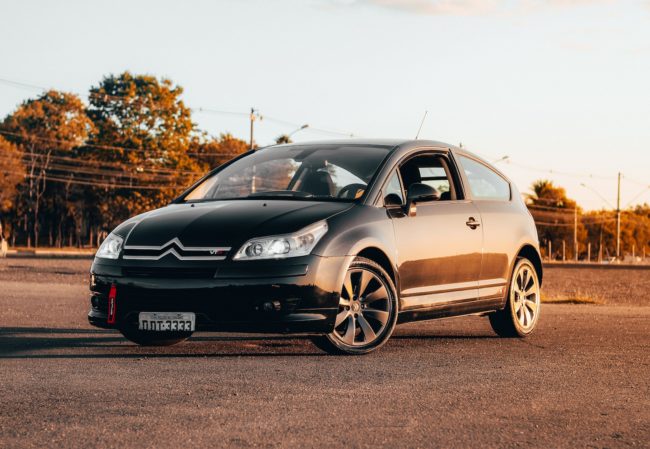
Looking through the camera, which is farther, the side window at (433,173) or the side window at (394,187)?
the side window at (433,173)

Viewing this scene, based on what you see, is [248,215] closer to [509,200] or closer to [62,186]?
[509,200]

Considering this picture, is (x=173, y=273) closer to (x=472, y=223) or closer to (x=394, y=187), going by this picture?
(x=394, y=187)

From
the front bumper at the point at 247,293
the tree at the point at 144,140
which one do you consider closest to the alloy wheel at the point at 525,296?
the front bumper at the point at 247,293

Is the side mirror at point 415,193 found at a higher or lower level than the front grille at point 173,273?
higher

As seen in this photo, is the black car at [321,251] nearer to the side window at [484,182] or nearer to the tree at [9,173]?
the side window at [484,182]

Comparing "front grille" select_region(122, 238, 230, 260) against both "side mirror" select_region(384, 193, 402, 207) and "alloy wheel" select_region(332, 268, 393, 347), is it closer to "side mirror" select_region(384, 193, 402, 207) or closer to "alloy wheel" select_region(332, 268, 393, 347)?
"alloy wheel" select_region(332, 268, 393, 347)

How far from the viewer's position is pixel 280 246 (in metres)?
7.92

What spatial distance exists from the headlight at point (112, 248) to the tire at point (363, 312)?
1709mm

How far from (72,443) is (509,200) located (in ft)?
21.9

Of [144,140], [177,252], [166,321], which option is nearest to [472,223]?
[177,252]

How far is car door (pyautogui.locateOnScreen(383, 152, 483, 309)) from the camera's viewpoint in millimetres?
8891

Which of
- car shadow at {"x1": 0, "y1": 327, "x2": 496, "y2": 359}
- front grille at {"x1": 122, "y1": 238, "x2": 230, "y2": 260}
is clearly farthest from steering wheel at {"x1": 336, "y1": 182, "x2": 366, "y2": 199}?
front grille at {"x1": 122, "y1": 238, "x2": 230, "y2": 260}

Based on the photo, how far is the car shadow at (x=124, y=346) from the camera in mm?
8562

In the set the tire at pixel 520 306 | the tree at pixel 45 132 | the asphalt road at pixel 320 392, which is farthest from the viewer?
the tree at pixel 45 132
